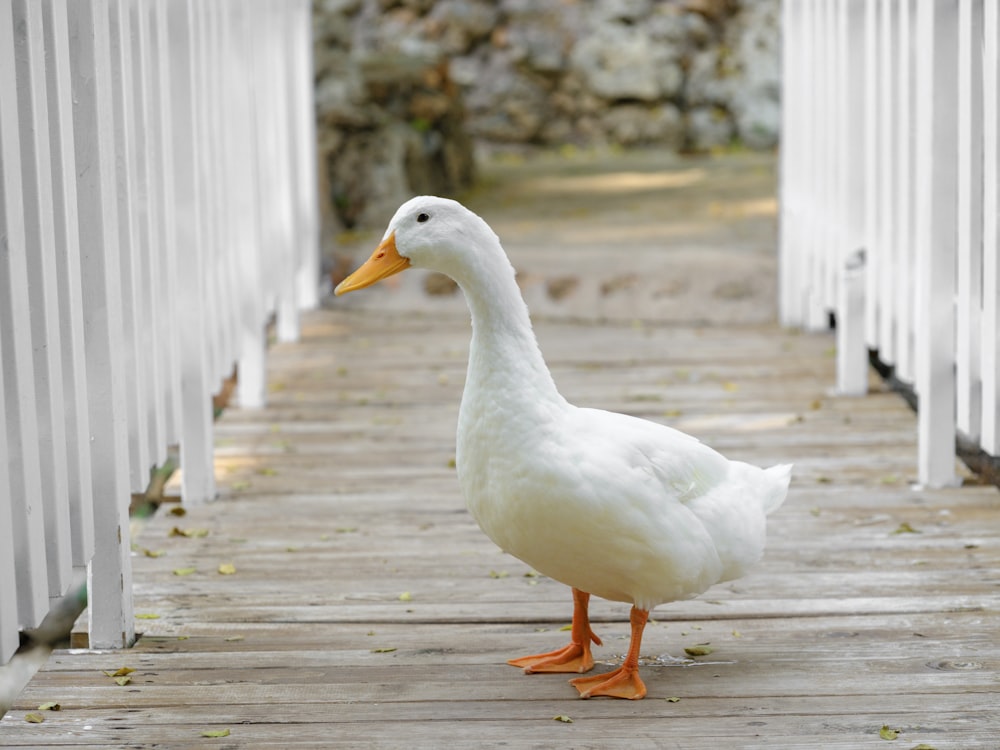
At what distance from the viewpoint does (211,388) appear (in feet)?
14.5

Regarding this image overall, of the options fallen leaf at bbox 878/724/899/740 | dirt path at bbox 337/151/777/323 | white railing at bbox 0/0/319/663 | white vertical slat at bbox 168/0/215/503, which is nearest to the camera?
white railing at bbox 0/0/319/663

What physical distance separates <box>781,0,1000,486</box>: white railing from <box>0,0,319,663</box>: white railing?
2.32m

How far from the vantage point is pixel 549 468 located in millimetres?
2633

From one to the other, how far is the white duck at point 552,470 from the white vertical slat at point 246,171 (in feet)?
7.98

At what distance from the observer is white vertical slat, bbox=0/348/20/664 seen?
2342 mm

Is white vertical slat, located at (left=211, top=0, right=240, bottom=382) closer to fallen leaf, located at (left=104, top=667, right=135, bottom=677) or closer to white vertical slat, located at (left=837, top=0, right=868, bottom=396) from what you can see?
fallen leaf, located at (left=104, top=667, right=135, bottom=677)

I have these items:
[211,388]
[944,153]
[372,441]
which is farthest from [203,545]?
[944,153]

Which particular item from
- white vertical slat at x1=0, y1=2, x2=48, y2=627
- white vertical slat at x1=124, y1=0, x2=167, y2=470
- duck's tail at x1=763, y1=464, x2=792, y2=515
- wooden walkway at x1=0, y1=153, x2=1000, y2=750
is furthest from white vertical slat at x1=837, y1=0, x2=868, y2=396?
white vertical slat at x1=0, y1=2, x2=48, y2=627

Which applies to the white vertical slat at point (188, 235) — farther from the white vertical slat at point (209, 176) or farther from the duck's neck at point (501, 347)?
the duck's neck at point (501, 347)

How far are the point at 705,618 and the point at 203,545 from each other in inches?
60.7

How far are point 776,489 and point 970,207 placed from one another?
1476 mm

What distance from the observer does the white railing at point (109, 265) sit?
249 centimetres

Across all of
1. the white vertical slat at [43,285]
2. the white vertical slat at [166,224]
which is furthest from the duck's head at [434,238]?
the white vertical slat at [166,224]

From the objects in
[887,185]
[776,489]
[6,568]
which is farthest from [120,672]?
[887,185]
